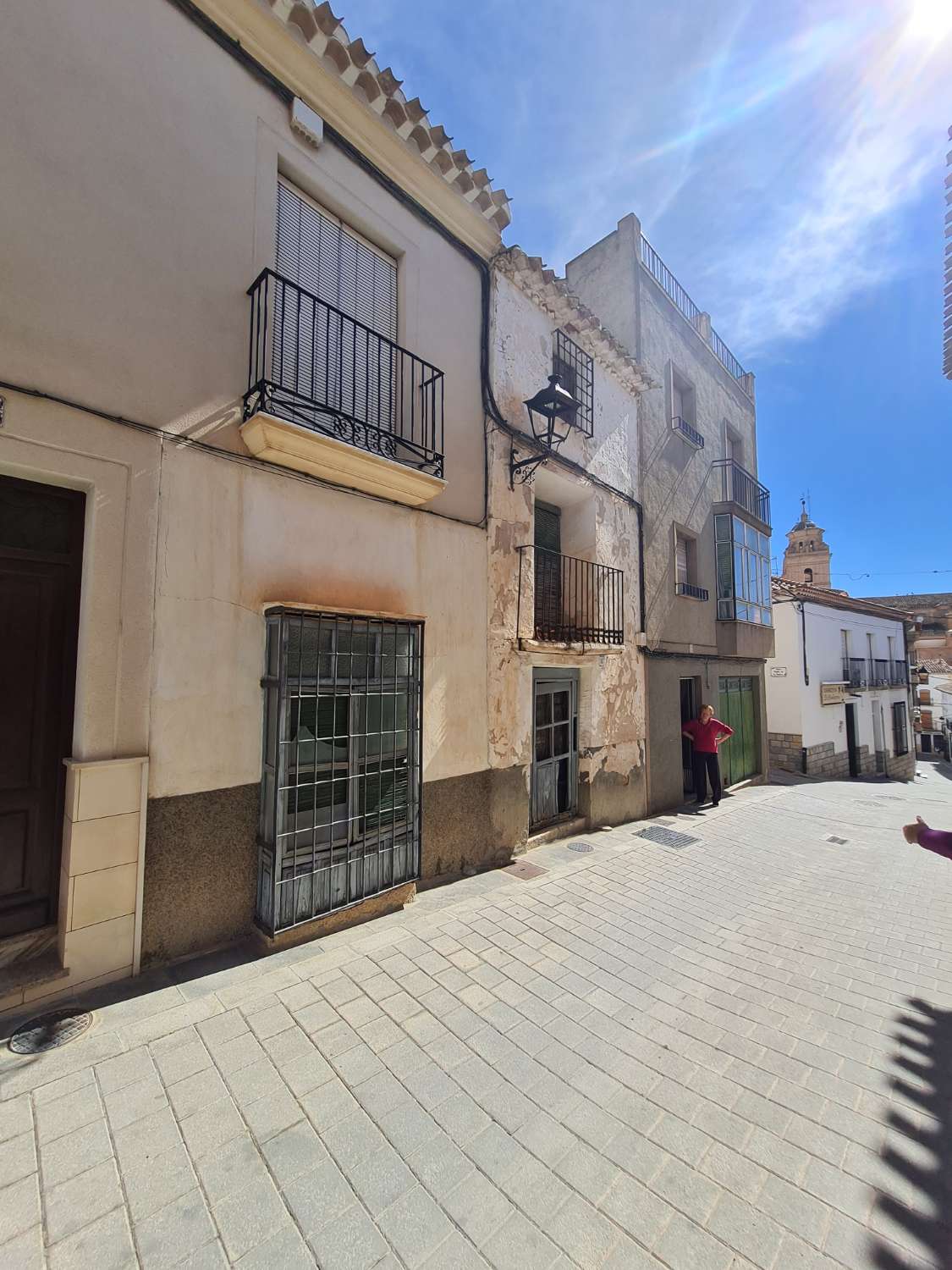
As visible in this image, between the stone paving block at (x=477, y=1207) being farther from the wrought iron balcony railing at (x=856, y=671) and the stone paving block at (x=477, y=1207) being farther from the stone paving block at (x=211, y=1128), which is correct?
the wrought iron balcony railing at (x=856, y=671)

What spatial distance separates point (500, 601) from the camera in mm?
5688

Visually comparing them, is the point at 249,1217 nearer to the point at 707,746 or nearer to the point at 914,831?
the point at 914,831

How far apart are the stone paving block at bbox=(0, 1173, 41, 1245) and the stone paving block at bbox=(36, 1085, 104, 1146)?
18cm

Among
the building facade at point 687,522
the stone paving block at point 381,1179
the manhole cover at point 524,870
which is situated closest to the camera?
the stone paving block at point 381,1179

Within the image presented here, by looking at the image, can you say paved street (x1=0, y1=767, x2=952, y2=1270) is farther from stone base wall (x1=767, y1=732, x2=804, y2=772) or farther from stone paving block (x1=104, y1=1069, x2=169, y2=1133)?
stone base wall (x1=767, y1=732, x2=804, y2=772)

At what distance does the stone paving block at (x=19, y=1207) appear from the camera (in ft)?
5.70

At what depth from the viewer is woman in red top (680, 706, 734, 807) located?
8.65 m

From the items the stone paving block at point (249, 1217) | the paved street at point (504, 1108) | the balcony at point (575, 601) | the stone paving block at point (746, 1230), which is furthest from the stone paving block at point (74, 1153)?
the balcony at point (575, 601)

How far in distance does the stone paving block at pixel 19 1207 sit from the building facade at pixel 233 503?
1153mm

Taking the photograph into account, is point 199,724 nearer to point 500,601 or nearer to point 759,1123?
point 500,601

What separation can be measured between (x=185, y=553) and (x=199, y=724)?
1.15m

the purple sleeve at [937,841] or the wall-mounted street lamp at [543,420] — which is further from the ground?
the wall-mounted street lamp at [543,420]

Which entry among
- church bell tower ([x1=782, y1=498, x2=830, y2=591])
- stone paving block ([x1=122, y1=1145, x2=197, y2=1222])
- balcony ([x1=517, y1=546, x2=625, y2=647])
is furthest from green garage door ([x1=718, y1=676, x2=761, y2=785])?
church bell tower ([x1=782, y1=498, x2=830, y2=591])

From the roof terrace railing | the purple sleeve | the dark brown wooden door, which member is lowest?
the purple sleeve
